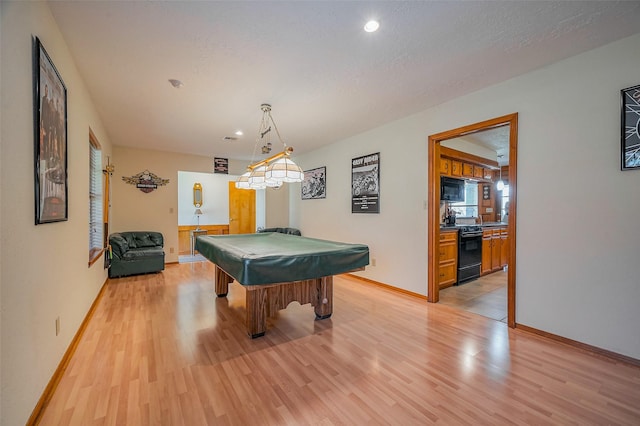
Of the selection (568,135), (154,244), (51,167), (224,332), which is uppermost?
(568,135)

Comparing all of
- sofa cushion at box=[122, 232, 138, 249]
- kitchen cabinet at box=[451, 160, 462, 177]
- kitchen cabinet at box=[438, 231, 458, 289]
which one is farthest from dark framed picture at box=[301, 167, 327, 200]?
sofa cushion at box=[122, 232, 138, 249]

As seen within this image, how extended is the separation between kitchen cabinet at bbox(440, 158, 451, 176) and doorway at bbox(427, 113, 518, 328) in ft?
3.16

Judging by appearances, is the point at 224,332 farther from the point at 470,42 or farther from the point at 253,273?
the point at 470,42

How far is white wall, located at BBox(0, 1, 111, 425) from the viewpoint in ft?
4.01

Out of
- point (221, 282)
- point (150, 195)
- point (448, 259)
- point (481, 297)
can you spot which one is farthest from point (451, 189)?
point (150, 195)

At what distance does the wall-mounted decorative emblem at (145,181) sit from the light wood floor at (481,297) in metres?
5.90

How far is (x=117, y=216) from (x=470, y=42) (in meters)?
6.39

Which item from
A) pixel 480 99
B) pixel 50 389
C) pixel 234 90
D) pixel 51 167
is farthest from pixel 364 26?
pixel 50 389

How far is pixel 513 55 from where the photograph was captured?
2285 mm

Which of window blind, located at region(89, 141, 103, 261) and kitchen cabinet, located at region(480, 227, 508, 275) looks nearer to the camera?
window blind, located at region(89, 141, 103, 261)

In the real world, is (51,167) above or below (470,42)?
below

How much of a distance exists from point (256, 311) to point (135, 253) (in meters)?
3.58

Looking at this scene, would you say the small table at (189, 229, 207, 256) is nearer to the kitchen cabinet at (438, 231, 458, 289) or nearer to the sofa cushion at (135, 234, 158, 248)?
the sofa cushion at (135, 234, 158, 248)

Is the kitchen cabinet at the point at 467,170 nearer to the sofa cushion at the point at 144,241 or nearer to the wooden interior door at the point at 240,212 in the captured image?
the wooden interior door at the point at 240,212
